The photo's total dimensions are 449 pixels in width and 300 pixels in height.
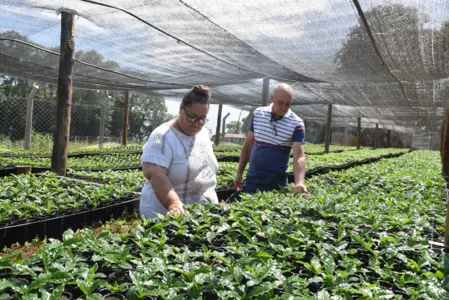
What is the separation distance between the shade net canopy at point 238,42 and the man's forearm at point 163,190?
307 cm

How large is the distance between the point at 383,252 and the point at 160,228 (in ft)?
3.76

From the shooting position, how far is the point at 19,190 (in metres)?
4.29

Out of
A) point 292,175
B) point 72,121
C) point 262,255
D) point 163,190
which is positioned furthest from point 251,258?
point 72,121

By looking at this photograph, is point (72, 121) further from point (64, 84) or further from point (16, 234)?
point (16, 234)

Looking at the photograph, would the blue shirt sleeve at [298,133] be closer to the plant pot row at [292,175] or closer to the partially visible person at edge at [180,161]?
the plant pot row at [292,175]

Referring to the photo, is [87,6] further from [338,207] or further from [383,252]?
[383,252]

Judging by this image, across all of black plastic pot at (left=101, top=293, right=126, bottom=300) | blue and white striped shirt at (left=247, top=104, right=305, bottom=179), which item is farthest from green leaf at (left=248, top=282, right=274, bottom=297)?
blue and white striped shirt at (left=247, top=104, right=305, bottom=179)

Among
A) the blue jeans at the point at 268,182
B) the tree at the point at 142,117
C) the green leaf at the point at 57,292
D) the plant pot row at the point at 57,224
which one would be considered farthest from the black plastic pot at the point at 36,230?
the tree at the point at 142,117

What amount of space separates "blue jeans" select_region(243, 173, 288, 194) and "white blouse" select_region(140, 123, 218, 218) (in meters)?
0.98

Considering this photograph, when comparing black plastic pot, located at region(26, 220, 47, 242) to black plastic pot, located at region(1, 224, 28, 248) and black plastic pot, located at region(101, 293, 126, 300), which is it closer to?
black plastic pot, located at region(1, 224, 28, 248)

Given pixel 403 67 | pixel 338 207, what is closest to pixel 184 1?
pixel 338 207

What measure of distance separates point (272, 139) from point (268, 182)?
44 cm

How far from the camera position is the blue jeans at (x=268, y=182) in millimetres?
3812

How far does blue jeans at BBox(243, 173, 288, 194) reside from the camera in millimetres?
3812
